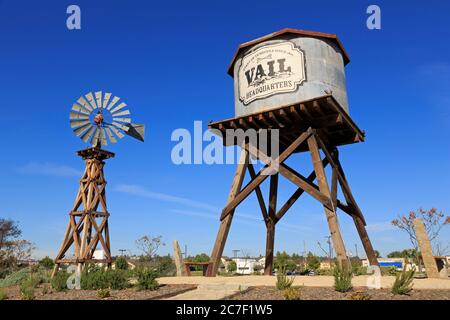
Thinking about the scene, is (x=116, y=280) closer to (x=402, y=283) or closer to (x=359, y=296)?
(x=359, y=296)

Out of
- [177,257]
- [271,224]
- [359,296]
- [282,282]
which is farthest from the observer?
[271,224]

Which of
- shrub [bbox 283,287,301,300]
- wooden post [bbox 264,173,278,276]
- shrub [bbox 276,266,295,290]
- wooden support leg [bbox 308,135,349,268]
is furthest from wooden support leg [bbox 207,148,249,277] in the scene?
shrub [bbox 283,287,301,300]

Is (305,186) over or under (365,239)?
over

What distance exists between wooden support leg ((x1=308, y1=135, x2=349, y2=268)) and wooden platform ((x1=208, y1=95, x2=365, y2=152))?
795mm

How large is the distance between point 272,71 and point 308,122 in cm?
231

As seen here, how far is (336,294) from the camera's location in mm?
8188

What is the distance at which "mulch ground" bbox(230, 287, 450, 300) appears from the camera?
25.4 feet

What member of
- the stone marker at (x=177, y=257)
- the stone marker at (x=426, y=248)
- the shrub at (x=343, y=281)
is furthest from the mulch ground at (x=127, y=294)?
the stone marker at (x=426, y=248)

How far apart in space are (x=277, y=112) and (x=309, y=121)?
1.29 metres

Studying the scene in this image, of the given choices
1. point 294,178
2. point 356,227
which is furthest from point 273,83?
point 356,227

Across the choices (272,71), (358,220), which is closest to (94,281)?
(272,71)
